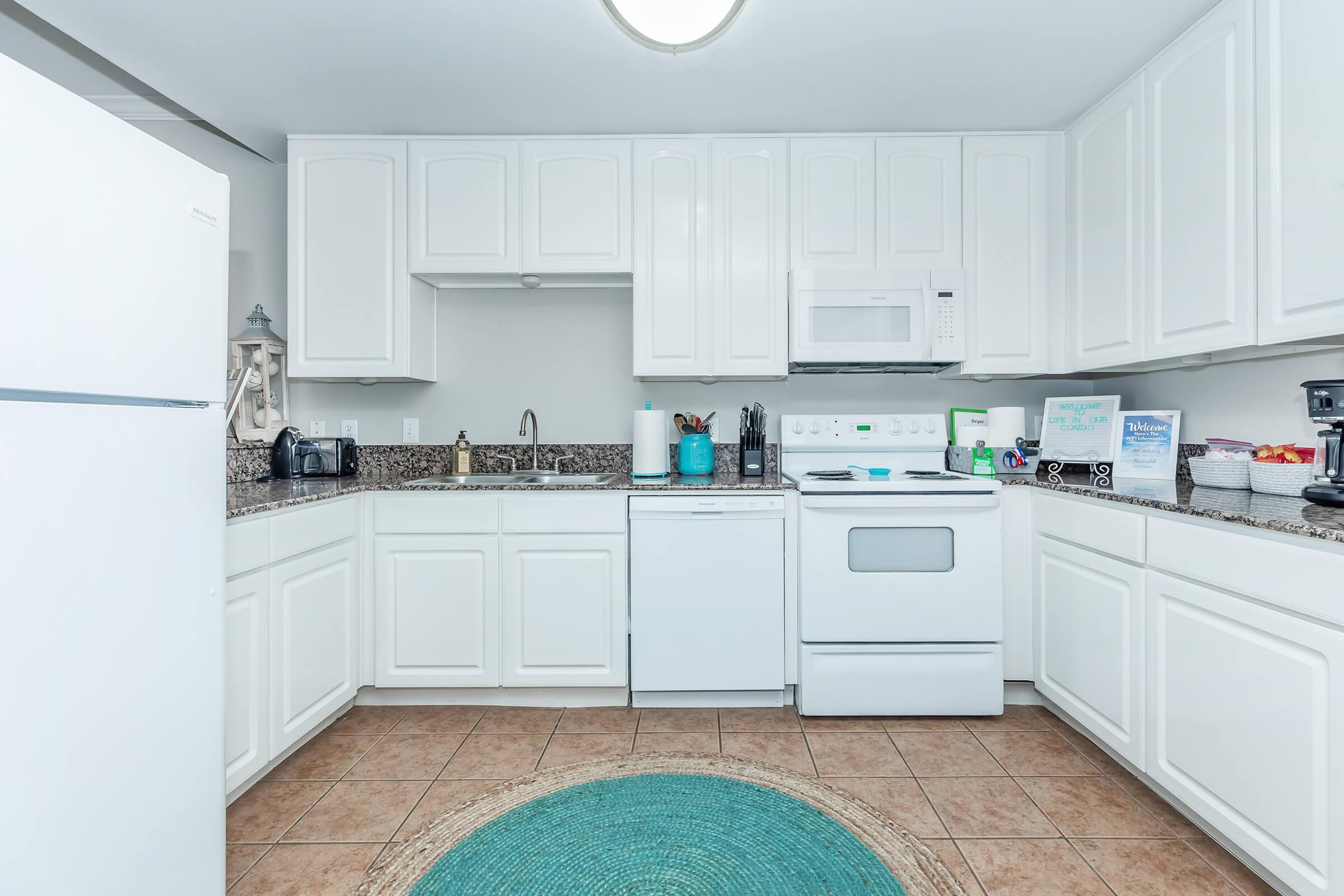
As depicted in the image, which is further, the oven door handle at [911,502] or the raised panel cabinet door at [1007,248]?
the raised panel cabinet door at [1007,248]

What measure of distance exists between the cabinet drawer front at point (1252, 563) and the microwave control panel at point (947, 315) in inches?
41.4

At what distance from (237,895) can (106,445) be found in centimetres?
112

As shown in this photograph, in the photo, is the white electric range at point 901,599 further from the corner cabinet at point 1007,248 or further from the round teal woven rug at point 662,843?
the corner cabinet at point 1007,248

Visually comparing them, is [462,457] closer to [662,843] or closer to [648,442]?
[648,442]

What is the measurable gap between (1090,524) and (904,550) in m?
0.59

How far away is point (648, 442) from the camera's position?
260cm

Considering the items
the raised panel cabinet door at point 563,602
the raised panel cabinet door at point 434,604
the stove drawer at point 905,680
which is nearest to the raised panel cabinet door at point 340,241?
the raised panel cabinet door at point 434,604

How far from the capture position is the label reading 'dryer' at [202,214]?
122 cm

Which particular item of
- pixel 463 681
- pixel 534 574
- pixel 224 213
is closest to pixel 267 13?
pixel 224 213

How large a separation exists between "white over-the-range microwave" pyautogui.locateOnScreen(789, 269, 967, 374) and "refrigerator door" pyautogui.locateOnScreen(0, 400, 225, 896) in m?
2.02

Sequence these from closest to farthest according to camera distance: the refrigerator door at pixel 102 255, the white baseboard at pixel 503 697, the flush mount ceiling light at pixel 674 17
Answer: the refrigerator door at pixel 102 255 < the flush mount ceiling light at pixel 674 17 < the white baseboard at pixel 503 697

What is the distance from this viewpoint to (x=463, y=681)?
7.86 feet

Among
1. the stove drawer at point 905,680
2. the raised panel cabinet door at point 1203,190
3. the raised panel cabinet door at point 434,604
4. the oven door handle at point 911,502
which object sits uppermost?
the raised panel cabinet door at point 1203,190

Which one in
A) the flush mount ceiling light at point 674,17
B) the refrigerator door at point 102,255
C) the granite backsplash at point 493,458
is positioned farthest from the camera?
the granite backsplash at point 493,458
